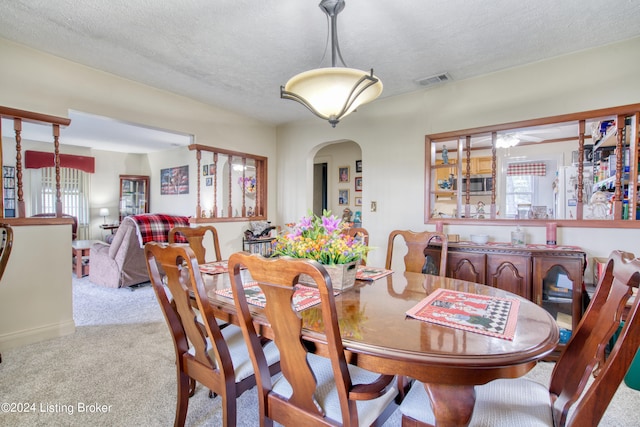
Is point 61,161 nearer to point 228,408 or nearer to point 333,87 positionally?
point 333,87

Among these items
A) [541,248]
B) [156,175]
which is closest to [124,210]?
[156,175]

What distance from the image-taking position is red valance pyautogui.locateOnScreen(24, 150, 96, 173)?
609 cm

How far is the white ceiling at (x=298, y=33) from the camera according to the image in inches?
76.7

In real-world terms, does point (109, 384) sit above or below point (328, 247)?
below

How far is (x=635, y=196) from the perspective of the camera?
2287 mm

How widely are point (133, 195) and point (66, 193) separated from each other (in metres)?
1.26

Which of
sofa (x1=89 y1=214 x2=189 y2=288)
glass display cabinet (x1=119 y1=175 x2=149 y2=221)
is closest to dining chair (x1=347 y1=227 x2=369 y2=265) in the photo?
A: sofa (x1=89 y1=214 x2=189 y2=288)

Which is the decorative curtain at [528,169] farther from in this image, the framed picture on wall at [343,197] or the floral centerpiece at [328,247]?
the floral centerpiece at [328,247]

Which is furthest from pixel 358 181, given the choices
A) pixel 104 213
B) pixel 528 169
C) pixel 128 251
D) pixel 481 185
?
pixel 104 213

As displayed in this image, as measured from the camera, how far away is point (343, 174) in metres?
5.70

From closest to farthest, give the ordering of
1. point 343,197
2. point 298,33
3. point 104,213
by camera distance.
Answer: point 298,33
point 343,197
point 104,213

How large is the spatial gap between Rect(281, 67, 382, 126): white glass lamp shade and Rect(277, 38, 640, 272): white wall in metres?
1.65

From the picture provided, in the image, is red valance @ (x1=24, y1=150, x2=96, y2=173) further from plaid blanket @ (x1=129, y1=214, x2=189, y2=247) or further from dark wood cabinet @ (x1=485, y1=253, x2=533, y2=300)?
dark wood cabinet @ (x1=485, y1=253, x2=533, y2=300)

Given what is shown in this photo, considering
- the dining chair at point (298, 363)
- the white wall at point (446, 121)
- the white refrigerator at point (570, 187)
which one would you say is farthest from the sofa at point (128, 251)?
the white refrigerator at point (570, 187)
